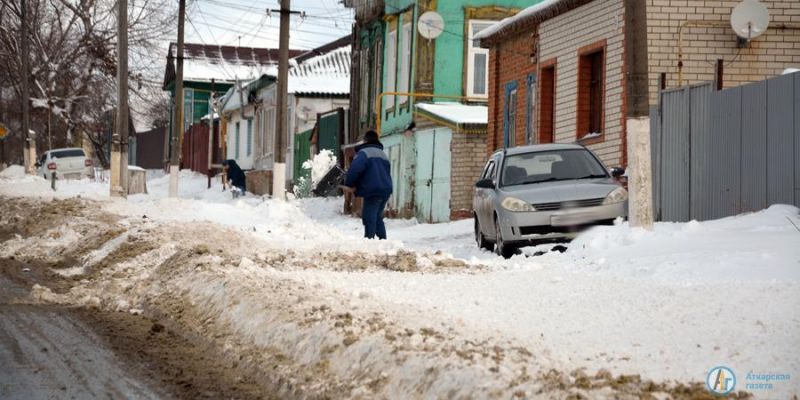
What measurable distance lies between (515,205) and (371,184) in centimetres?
236

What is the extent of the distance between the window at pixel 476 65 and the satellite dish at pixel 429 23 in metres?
1.44

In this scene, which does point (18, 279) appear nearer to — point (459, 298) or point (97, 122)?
point (459, 298)

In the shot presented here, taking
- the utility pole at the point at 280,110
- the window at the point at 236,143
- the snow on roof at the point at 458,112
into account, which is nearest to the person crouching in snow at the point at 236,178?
the snow on roof at the point at 458,112

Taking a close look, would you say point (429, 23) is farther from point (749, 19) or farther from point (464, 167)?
point (749, 19)

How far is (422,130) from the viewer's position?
32.1 meters

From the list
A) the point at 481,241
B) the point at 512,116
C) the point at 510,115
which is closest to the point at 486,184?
the point at 481,241


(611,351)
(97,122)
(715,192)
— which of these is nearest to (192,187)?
(97,122)

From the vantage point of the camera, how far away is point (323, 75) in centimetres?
4762

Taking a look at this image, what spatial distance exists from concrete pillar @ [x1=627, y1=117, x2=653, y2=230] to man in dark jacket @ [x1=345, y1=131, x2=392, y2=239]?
13.6 feet

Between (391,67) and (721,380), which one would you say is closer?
(721,380)

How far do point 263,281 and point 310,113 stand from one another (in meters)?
34.1

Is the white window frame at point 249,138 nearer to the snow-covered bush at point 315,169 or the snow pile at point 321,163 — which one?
the snow-covered bush at point 315,169

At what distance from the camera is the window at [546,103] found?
25406 millimetres

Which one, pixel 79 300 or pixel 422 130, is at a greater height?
pixel 422 130
